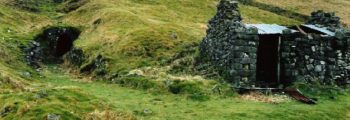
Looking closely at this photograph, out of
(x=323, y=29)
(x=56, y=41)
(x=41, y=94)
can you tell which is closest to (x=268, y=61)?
(x=323, y=29)

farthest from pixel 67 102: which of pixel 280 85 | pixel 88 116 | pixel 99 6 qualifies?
pixel 99 6

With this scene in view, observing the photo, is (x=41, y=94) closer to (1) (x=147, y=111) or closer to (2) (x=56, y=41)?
(1) (x=147, y=111)

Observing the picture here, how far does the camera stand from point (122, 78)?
40094 mm

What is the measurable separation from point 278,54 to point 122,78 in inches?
462

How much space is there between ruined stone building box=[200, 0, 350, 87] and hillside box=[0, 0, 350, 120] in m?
1.44

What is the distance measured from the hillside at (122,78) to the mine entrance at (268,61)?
314 cm

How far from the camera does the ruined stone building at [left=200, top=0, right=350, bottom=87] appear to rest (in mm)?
34000

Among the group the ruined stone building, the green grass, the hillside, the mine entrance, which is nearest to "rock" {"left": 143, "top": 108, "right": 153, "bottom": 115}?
the hillside

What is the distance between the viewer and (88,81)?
42.9m

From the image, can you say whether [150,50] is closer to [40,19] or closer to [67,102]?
[67,102]

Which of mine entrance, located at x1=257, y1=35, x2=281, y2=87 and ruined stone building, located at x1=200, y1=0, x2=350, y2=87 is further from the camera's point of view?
mine entrance, located at x1=257, y1=35, x2=281, y2=87

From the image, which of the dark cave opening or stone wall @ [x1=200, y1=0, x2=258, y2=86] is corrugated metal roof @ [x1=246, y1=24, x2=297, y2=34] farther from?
the dark cave opening

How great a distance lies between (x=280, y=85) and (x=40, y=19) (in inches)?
1968

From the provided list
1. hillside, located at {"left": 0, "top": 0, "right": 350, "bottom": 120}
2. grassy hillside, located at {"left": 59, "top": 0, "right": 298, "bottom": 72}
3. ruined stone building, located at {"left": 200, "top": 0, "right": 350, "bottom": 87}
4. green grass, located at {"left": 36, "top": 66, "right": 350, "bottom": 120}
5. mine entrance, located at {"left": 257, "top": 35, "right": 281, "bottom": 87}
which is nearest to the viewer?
hillside, located at {"left": 0, "top": 0, "right": 350, "bottom": 120}
